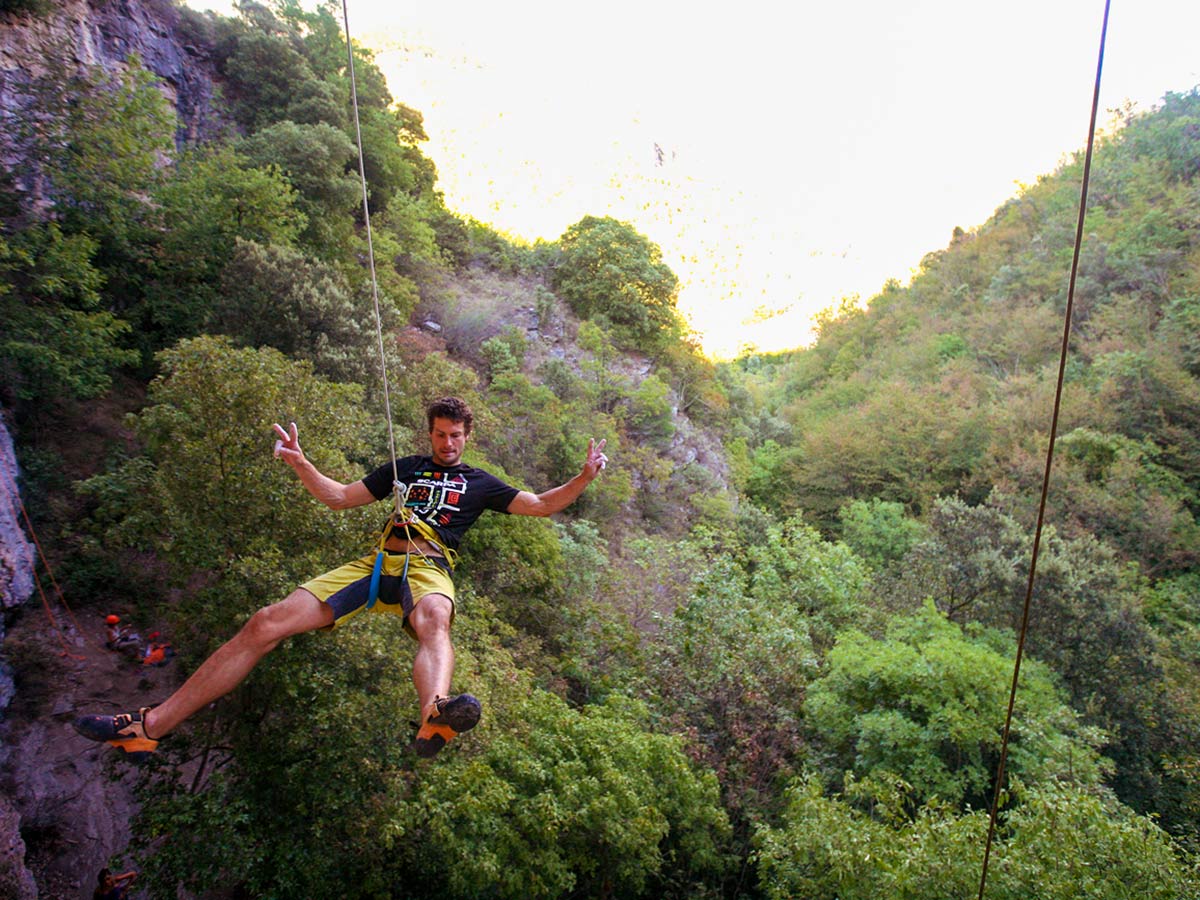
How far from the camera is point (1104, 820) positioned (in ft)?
20.1

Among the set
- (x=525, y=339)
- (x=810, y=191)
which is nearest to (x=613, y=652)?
(x=525, y=339)

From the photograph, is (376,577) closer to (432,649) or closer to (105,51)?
(432,649)

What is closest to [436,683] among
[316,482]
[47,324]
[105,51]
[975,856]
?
[316,482]

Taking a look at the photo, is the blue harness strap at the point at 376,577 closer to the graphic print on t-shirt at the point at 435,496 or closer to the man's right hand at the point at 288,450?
the graphic print on t-shirt at the point at 435,496

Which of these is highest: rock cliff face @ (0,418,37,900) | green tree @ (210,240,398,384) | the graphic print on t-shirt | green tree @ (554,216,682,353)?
green tree @ (554,216,682,353)

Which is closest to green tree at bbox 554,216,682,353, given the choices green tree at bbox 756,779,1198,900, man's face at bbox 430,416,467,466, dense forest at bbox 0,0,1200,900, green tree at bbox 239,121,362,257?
dense forest at bbox 0,0,1200,900

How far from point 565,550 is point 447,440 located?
858 centimetres

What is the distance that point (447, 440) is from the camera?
371 cm

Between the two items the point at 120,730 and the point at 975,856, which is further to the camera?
the point at 975,856

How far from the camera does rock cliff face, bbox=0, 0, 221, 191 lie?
10055mm

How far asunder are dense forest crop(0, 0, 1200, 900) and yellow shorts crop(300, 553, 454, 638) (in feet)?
7.31

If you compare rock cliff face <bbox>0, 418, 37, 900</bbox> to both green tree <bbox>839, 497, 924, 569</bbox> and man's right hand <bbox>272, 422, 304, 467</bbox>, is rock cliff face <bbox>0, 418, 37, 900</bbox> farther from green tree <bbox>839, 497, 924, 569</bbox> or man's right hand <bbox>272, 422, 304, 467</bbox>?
green tree <bbox>839, 497, 924, 569</bbox>

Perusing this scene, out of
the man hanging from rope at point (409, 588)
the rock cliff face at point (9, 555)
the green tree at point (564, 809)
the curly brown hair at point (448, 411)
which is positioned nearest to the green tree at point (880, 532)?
the green tree at point (564, 809)

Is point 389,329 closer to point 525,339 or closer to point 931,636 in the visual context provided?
point 525,339
